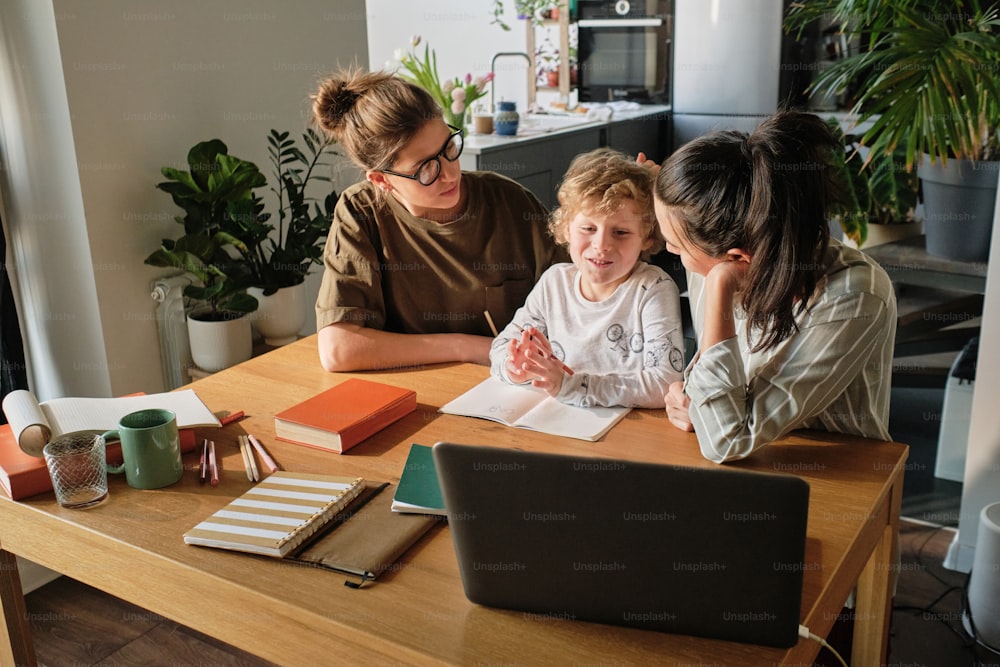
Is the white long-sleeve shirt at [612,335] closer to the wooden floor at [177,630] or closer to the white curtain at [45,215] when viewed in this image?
→ the wooden floor at [177,630]

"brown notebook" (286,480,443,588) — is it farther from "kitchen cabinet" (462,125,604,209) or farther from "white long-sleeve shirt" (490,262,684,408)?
"kitchen cabinet" (462,125,604,209)

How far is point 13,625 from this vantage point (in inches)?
56.5

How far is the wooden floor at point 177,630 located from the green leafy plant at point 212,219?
868 mm

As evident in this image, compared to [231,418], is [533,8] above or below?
above

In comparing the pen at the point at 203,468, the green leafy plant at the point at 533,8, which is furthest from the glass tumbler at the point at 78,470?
the green leafy plant at the point at 533,8

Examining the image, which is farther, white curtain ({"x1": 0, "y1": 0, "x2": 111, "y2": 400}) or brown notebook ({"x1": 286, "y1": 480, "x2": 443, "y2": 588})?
white curtain ({"x1": 0, "y1": 0, "x2": 111, "y2": 400})

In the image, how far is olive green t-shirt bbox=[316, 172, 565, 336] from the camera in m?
1.96

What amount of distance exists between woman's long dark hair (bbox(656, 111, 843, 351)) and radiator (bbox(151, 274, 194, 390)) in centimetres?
178

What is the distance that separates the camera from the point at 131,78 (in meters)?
2.49

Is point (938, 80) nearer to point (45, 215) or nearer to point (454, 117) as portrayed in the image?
point (454, 117)

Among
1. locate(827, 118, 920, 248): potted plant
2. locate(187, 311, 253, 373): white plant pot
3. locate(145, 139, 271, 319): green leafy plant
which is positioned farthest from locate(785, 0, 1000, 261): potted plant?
locate(187, 311, 253, 373): white plant pot

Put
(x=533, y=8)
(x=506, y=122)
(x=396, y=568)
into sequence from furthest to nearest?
1. (x=533, y=8)
2. (x=506, y=122)
3. (x=396, y=568)

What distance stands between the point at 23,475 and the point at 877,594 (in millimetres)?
1305

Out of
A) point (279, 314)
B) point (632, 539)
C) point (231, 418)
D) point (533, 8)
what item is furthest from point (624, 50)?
point (632, 539)
